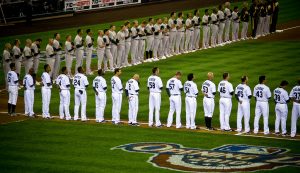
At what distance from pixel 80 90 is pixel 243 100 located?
6.39 meters

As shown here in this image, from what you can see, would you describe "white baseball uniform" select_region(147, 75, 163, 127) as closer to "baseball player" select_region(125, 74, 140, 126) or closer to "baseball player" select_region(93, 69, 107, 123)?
"baseball player" select_region(125, 74, 140, 126)

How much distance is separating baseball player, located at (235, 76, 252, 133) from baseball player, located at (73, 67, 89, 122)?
5.99 m

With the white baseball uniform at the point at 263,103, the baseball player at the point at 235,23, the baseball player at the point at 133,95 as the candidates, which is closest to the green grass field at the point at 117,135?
the baseball player at the point at 133,95

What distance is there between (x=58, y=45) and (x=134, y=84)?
30.8ft

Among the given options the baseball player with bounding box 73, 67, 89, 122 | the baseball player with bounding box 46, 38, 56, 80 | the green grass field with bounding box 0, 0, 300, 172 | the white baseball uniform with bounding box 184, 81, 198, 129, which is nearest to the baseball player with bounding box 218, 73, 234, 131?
the white baseball uniform with bounding box 184, 81, 198, 129

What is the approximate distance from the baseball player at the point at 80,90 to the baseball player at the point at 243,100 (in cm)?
599

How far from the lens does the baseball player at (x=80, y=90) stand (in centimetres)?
3002

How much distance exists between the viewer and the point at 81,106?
1200 inches

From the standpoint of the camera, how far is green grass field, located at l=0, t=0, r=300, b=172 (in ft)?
78.2

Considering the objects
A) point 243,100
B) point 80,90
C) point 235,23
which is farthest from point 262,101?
point 235,23

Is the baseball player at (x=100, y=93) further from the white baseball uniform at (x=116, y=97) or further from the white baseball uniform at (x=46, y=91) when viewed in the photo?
the white baseball uniform at (x=46, y=91)

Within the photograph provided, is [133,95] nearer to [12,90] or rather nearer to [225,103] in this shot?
[225,103]

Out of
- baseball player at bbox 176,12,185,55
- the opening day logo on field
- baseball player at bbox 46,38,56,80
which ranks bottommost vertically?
the opening day logo on field

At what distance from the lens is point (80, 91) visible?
3012cm
